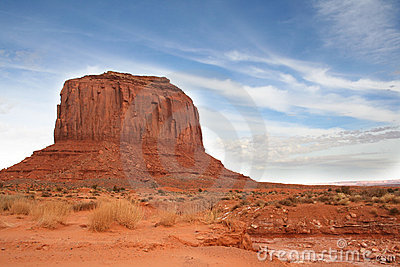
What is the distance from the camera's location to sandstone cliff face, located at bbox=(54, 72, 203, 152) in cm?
6053

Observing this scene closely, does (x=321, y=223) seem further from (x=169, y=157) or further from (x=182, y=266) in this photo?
(x=169, y=157)

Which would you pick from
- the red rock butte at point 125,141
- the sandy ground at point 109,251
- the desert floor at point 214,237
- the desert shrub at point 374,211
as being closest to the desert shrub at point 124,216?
the desert floor at point 214,237

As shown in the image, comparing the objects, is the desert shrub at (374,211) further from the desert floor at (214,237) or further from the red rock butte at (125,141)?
the red rock butte at (125,141)

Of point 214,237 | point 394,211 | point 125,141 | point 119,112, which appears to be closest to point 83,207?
point 214,237

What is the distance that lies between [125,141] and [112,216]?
54485mm

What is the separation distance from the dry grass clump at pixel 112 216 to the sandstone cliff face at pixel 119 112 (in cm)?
5330

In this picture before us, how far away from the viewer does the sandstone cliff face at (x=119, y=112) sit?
60.5 metres

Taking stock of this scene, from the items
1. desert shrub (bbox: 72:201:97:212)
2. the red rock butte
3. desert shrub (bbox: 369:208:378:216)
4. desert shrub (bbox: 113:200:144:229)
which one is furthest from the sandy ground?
the red rock butte

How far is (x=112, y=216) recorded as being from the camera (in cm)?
780

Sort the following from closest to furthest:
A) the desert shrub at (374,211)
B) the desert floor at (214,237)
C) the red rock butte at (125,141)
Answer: the desert floor at (214,237), the desert shrub at (374,211), the red rock butte at (125,141)

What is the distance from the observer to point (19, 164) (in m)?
51.3

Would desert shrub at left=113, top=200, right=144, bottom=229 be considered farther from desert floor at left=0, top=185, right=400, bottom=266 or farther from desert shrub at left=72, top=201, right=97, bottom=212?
desert shrub at left=72, top=201, right=97, bottom=212

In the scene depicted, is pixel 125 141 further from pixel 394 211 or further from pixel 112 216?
pixel 394 211

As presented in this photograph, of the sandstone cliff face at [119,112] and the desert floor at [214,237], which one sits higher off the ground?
the sandstone cliff face at [119,112]
